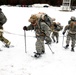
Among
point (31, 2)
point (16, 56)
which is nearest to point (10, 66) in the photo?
point (16, 56)

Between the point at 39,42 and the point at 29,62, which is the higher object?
the point at 39,42

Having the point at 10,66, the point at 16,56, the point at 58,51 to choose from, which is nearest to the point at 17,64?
the point at 10,66

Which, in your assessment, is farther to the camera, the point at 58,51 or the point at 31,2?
the point at 31,2

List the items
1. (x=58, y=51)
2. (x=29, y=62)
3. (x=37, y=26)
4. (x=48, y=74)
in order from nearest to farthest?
1. (x=48, y=74)
2. (x=29, y=62)
3. (x=37, y=26)
4. (x=58, y=51)

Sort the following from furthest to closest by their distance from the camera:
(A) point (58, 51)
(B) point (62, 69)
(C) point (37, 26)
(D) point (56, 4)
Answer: (D) point (56, 4) → (A) point (58, 51) → (C) point (37, 26) → (B) point (62, 69)

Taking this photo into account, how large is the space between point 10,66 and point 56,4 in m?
58.6

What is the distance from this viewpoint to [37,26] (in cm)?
→ 958

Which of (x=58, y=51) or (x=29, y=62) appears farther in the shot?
(x=58, y=51)

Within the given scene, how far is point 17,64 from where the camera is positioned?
28.3 feet

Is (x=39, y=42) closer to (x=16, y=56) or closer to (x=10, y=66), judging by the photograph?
(x=16, y=56)

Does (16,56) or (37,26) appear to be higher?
(37,26)

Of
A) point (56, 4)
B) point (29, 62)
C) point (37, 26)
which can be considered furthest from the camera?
point (56, 4)

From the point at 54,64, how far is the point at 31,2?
57.9m

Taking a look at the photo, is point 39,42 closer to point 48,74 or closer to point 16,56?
point 16,56
